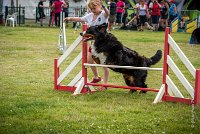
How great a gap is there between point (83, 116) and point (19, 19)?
91.9ft

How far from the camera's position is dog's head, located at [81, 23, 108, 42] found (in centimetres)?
839

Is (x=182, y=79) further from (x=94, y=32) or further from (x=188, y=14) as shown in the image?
(x=188, y=14)

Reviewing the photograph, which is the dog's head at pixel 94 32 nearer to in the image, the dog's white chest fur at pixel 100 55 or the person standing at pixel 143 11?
the dog's white chest fur at pixel 100 55

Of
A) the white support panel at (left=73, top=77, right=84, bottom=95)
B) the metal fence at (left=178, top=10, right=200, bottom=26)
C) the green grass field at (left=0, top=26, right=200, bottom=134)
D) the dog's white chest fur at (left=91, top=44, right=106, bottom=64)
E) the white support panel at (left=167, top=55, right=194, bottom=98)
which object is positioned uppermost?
the metal fence at (left=178, top=10, right=200, bottom=26)

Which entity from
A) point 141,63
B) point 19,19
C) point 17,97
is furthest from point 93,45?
point 19,19

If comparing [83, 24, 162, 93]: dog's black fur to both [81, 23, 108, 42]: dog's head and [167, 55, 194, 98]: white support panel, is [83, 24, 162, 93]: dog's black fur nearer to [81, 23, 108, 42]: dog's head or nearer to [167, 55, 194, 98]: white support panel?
[81, 23, 108, 42]: dog's head

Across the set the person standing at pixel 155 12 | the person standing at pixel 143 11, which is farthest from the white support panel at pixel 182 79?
the person standing at pixel 155 12

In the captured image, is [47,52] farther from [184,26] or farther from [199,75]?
[184,26]

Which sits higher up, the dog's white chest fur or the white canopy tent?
the white canopy tent

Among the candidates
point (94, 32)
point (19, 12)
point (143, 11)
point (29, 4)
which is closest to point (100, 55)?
point (94, 32)

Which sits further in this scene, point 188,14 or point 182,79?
point 188,14

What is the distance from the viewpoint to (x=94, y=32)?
8414 millimetres

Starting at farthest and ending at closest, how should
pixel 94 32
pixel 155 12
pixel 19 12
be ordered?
1. pixel 19 12
2. pixel 155 12
3. pixel 94 32

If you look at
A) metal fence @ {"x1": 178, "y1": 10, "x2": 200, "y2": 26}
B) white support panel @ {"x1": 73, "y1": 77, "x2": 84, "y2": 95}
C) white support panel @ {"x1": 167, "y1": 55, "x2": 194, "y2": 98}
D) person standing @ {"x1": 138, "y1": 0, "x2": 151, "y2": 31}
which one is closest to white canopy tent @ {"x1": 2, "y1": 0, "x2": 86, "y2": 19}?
metal fence @ {"x1": 178, "y1": 10, "x2": 200, "y2": 26}
